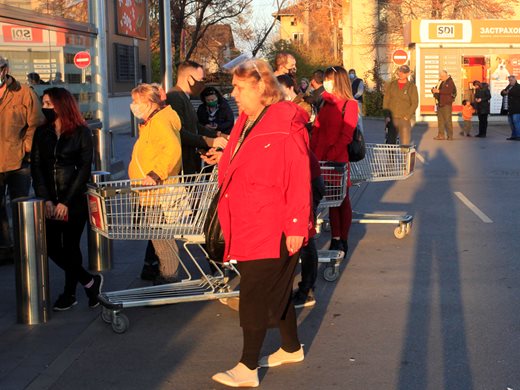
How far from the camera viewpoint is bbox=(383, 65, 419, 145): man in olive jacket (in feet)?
57.4

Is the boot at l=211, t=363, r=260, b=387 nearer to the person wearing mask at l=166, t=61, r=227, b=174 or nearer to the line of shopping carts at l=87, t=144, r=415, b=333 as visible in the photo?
the line of shopping carts at l=87, t=144, r=415, b=333

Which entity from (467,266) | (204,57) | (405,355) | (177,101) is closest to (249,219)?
(405,355)

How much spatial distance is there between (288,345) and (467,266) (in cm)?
332

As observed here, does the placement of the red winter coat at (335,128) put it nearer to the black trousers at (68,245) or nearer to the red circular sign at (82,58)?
the black trousers at (68,245)

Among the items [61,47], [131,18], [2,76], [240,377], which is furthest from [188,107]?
[131,18]

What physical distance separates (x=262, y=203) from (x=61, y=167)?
230 centimetres

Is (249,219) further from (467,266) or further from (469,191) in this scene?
(469,191)

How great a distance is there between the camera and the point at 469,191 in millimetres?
13203

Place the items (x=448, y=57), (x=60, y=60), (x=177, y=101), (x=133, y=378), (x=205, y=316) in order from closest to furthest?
(x=133, y=378), (x=205, y=316), (x=177, y=101), (x=60, y=60), (x=448, y=57)

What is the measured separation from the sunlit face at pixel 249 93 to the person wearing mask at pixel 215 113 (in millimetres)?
4170

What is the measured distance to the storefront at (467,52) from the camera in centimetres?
3097

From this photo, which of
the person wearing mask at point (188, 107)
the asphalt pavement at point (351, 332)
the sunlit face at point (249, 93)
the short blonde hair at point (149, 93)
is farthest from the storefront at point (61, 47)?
the sunlit face at point (249, 93)

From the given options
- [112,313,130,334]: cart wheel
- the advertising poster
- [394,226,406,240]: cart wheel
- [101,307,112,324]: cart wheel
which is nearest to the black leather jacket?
[101,307,112,324]: cart wheel

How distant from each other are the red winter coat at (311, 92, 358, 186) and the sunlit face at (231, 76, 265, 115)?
2859 millimetres
